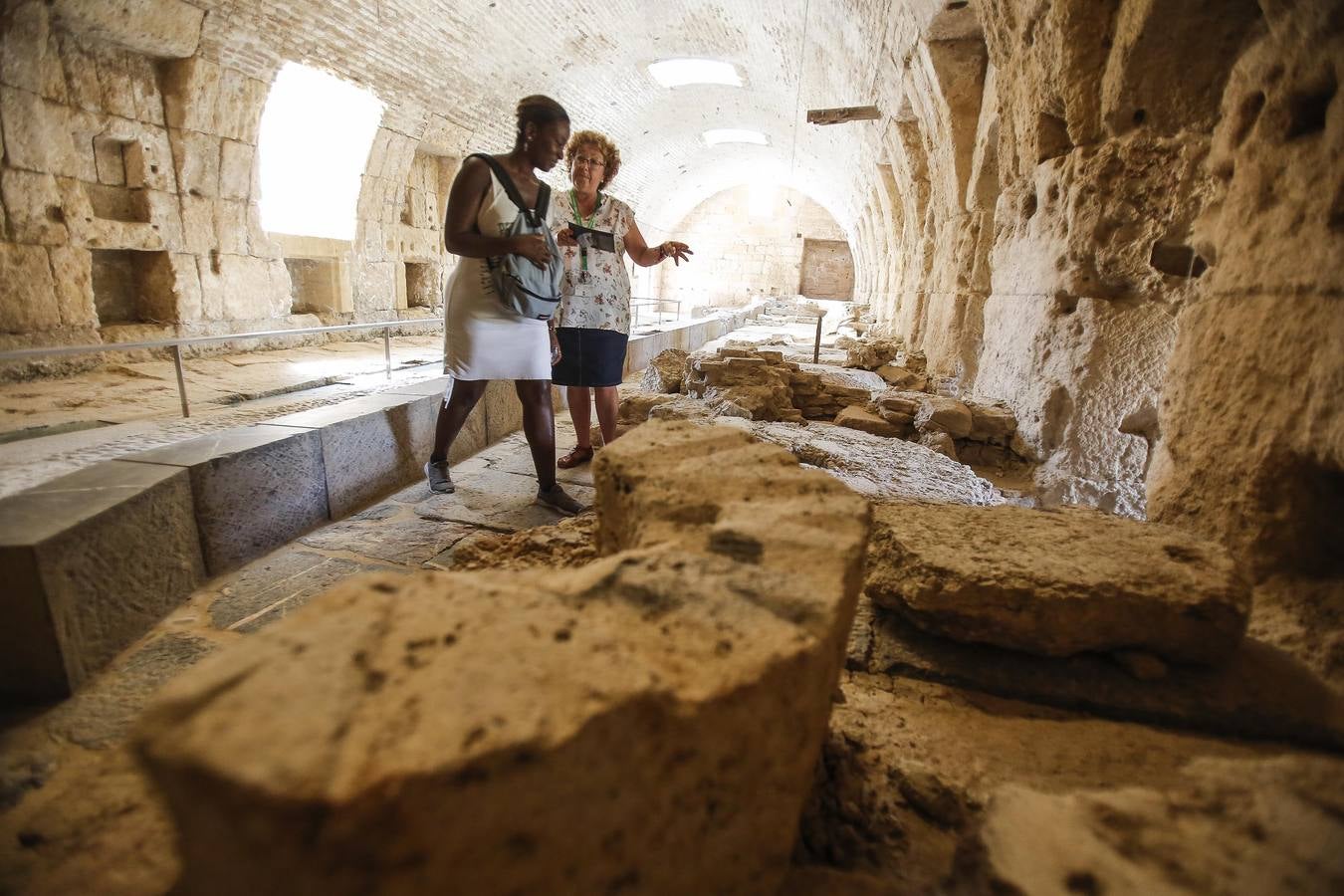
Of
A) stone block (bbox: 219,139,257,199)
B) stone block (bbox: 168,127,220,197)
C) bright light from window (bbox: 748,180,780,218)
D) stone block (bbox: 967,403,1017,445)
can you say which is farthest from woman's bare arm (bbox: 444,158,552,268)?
bright light from window (bbox: 748,180,780,218)

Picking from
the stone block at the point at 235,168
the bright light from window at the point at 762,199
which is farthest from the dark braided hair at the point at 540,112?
the bright light from window at the point at 762,199

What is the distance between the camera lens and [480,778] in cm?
66

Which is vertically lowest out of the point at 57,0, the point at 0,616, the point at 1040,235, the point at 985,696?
the point at 985,696

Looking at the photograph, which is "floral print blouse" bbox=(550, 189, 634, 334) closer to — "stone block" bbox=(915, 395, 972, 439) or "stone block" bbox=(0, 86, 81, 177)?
"stone block" bbox=(915, 395, 972, 439)

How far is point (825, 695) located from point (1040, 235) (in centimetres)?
437

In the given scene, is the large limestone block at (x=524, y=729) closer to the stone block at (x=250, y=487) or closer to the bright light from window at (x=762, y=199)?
the stone block at (x=250, y=487)

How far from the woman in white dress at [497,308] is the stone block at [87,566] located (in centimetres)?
110

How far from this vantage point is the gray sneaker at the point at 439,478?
10.2ft

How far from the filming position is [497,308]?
2705 millimetres

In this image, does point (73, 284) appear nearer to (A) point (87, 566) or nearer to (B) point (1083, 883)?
(A) point (87, 566)

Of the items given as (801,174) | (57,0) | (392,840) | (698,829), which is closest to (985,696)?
(698,829)

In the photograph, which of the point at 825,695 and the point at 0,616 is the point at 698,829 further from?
the point at 0,616

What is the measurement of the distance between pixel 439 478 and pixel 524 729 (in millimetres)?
2626

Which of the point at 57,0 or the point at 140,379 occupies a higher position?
the point at 57,0
